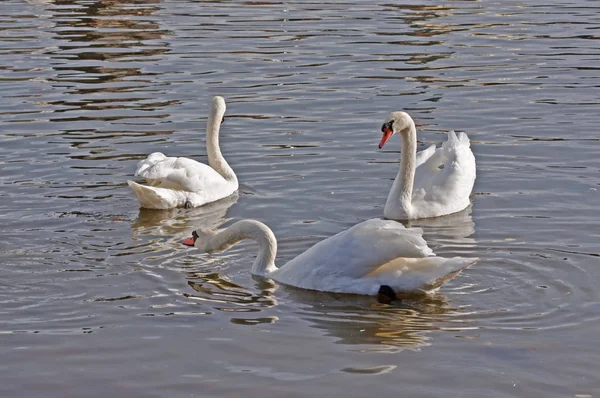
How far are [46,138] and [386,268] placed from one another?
259 inches

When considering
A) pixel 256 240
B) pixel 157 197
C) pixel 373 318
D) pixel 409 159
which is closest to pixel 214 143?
pixel 157 197

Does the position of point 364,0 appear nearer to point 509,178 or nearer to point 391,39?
point 391,39

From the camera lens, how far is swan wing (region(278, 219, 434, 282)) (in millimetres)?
8719

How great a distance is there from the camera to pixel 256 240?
9.72 metres

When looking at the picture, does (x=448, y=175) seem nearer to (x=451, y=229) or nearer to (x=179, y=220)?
(x=451, y=229)

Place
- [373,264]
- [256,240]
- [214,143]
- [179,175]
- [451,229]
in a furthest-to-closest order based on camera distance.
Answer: [214,143], [179,175], [451,229], [256,240], [373,264]

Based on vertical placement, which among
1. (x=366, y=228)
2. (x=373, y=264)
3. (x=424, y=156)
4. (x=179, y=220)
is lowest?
(x=179, y=220)

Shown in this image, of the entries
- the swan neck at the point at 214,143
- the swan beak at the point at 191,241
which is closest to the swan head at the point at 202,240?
the swan beak at the point at 191,241

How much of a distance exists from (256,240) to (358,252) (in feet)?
3.59

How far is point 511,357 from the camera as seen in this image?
766 cm

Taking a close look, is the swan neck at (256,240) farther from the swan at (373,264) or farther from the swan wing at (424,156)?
the swan wing at (424,156)

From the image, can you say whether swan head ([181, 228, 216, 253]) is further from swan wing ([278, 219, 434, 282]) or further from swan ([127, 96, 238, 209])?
swan ([127, 96, 238, 209])

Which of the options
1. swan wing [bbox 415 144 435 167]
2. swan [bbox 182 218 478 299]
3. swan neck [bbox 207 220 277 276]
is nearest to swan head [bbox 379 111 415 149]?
swan wing [bbox 415 144 435 167]

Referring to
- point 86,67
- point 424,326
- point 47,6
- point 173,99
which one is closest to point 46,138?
point 173,99
